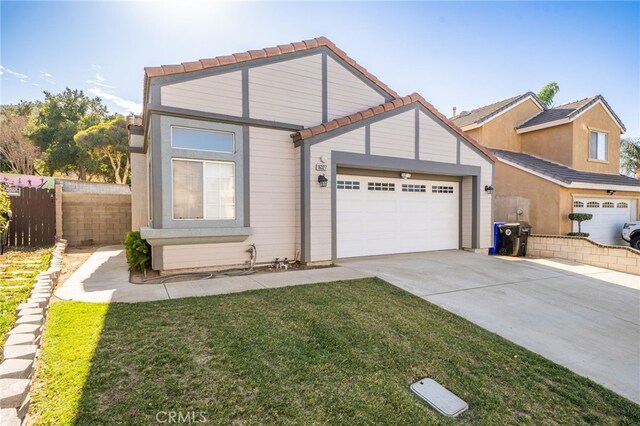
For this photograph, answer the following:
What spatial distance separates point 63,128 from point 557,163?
3534 cm

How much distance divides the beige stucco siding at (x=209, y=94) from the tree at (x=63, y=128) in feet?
84.2

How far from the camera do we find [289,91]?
7590mm

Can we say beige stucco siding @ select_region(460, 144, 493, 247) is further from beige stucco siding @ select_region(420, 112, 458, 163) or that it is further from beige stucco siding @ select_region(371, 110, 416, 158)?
beige stucco siding @ select_region(371, 110, 416, 158)

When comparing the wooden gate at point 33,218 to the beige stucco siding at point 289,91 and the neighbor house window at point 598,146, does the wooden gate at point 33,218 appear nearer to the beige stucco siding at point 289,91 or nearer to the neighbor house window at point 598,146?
the beige stucco siding at point 289,91

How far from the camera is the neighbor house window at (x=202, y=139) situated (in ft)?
20.6

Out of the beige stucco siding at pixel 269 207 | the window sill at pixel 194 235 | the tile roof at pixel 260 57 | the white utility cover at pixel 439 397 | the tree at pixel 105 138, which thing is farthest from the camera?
the tree at pixel 105 138

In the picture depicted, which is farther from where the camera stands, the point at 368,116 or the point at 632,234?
the point at 632,234

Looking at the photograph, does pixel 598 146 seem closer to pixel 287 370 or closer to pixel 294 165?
pixel 294 165

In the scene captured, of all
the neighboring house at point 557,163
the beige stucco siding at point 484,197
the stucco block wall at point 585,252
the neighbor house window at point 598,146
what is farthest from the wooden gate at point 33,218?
the neighbor house window at point 598,146

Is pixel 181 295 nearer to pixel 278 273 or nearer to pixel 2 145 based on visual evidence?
pixel 278 273

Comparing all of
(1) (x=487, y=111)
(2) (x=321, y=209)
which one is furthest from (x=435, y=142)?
(1) (x=487, y=111)

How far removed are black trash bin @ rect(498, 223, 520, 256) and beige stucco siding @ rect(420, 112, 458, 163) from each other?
3090 millimetres

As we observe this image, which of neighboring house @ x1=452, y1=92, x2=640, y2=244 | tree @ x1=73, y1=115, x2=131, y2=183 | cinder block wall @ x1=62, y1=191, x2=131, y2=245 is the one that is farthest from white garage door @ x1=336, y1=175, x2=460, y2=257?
tree @ x1=73, y1=115, x2=131, y2=183

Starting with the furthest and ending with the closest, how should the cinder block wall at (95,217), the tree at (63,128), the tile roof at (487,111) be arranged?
the tree at (63,128) < the tile roof at (487,111) < the cinder block wall at (95,217)
